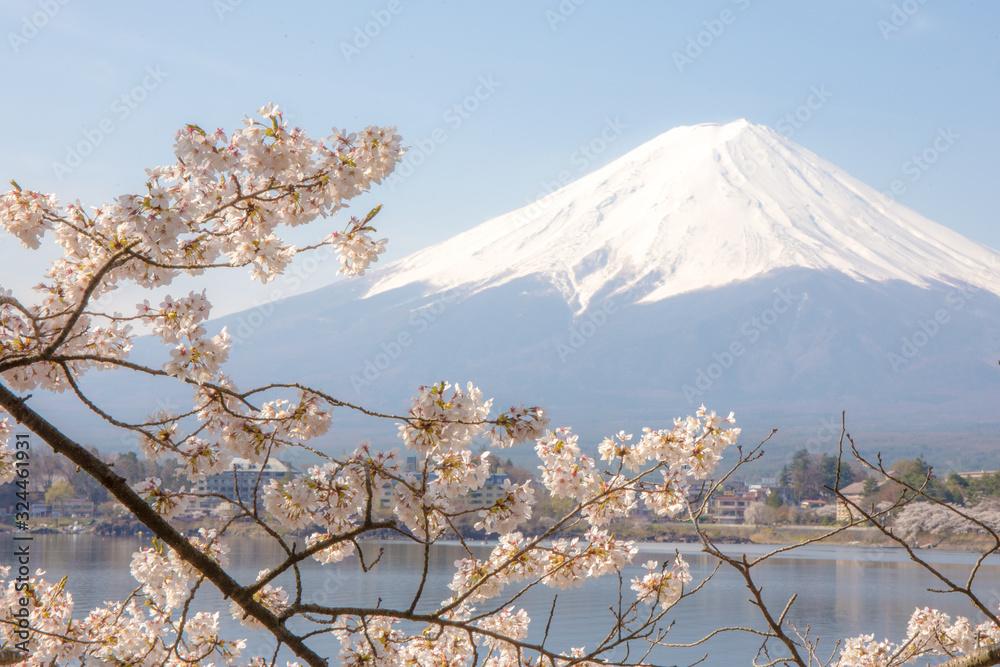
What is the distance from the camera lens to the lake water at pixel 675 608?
765 inches

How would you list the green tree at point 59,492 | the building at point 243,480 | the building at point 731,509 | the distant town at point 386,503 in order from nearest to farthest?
the building at point 243,480 → the distant town at point 386,503 → the green tree at point 59,492 → the building at point 731,509

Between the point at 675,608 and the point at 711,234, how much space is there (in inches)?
5668

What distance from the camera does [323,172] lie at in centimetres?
230

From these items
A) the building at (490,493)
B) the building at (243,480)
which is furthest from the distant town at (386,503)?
the building at (490,493)

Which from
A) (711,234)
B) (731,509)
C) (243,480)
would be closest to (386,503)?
(243,480)

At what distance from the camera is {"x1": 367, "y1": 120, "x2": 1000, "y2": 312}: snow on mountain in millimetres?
155875

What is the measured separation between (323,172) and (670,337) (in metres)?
149

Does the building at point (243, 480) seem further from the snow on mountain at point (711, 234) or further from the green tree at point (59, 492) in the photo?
the snow on mountain at point (711, 234)

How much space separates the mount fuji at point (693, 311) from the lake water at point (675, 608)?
3222 inches

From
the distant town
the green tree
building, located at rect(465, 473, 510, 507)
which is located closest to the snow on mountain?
the distant town

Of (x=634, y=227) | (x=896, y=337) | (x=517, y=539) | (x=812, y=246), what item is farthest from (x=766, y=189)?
(x=517, y=539)

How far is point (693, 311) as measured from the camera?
15012 cm

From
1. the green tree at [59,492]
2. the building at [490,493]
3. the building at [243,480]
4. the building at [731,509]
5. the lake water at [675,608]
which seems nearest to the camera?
the building at [243,480]

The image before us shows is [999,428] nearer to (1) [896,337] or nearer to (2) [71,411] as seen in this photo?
(1) [896,337]
